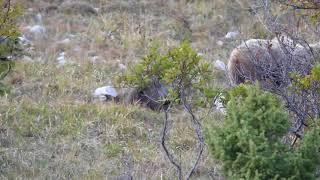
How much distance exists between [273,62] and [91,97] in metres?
2.03

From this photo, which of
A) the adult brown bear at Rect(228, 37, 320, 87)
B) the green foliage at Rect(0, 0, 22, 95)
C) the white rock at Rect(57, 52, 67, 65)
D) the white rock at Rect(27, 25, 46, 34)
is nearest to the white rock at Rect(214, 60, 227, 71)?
the adult brown bear at Rect(228, 37, 320, 87)

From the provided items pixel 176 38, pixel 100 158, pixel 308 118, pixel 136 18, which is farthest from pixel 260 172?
pixel 136 18

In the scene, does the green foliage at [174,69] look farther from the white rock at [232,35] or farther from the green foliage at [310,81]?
the white rock at [232,35]

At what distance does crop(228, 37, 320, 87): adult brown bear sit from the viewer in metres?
4.46

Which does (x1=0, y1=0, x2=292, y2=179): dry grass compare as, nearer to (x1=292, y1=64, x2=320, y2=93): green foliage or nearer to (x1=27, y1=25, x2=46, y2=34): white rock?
(x1=27, y1=25, x2=46, y2=34): white rock

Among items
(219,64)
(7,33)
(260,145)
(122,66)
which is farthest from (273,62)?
(122,66)

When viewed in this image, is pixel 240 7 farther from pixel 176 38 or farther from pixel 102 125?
pixel 102 125

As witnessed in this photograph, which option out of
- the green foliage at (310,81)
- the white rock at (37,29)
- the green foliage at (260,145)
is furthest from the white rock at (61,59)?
the green foliage at (260,145)

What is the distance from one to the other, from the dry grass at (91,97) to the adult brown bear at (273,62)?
0.65 m

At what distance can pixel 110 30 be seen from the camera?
8469mm

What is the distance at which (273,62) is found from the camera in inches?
199

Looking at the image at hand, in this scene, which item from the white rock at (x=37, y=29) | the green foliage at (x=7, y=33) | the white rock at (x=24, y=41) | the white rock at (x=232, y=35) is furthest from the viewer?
the white rock at (x=232, y=35)

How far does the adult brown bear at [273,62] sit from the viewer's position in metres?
4.46

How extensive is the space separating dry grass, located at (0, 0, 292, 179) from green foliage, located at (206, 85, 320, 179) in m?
1.20
